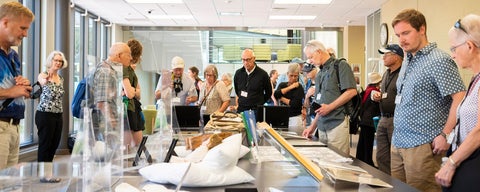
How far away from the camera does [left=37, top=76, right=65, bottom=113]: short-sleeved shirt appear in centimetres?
525

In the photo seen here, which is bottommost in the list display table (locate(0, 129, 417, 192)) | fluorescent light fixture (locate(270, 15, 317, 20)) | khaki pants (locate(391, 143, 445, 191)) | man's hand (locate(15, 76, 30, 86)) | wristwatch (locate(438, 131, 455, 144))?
khaki pants (locate(391, 143, 445, 191))

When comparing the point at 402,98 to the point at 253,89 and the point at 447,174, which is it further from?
the point at 253,89

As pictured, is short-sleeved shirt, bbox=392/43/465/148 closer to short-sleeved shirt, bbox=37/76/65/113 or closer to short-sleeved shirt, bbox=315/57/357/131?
short-sleeved shirt, bbox=315/57/357/131

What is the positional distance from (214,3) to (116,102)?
7.81 metres

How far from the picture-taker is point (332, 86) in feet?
10.9

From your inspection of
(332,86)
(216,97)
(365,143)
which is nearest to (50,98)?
(216,97)

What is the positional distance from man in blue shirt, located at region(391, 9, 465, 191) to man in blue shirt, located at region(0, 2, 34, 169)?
2004 mm

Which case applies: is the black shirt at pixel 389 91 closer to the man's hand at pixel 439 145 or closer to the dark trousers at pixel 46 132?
the man's hand at pixel 439 145

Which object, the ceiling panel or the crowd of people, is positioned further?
the ceiling panel

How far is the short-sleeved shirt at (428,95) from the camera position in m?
2.17

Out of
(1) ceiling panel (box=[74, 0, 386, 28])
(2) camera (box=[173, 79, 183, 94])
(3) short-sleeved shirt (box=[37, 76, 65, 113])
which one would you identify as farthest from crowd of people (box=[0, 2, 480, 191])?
(1) ceiling panel (box=[74, 0, 386, 28])

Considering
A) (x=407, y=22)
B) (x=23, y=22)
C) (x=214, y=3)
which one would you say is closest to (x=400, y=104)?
(x=407, y=22)

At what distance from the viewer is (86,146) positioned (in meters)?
1.03

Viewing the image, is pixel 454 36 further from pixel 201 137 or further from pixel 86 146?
pixel 86 146
